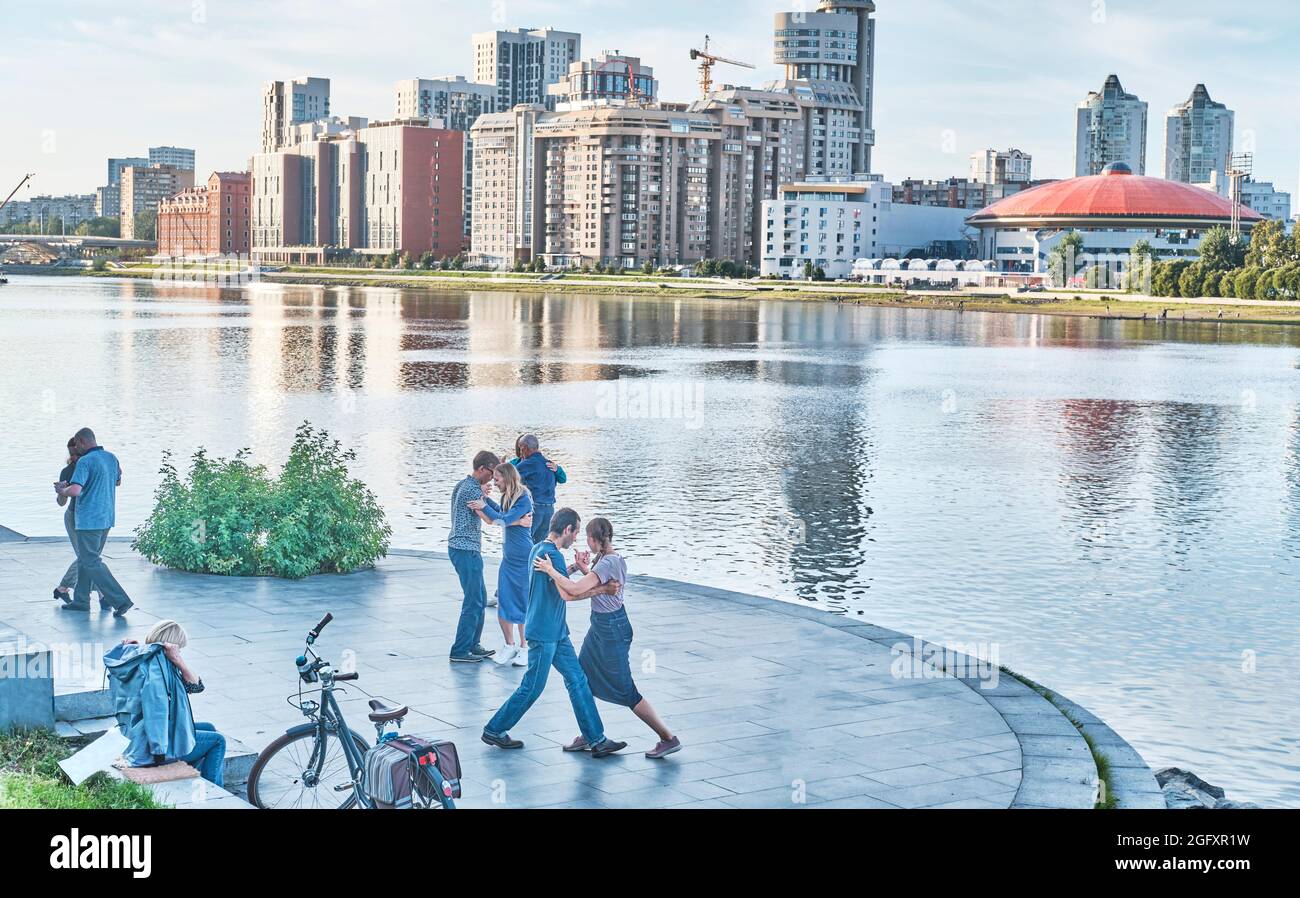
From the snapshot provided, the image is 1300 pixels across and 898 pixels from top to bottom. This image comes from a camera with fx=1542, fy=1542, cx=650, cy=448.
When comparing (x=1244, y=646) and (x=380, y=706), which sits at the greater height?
(x=380, y=706)

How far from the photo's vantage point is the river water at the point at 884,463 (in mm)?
18328

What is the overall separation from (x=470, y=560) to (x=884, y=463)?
2305 centimetres

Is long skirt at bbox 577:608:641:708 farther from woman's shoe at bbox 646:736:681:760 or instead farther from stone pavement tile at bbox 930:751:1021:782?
stone pavement tile at bbox 930:751:1021:782

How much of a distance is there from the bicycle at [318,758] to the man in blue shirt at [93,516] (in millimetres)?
5958

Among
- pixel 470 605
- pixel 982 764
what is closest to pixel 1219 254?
pixel 470 605

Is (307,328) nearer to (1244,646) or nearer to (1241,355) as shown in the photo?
(1241,355)

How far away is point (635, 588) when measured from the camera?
17.4 m

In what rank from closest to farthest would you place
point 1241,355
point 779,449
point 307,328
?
point 779,449
point 1241,355
point 307,328

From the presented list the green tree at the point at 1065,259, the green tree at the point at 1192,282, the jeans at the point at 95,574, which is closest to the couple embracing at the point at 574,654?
the jeans at the point at 95,574

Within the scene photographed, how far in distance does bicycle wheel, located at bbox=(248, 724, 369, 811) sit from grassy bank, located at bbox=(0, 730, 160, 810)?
684 millimetres

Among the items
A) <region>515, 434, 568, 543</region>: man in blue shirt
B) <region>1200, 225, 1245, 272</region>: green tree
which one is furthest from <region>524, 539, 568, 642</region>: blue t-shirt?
<region>1200, 225, 1245, 272</region>: green tree
